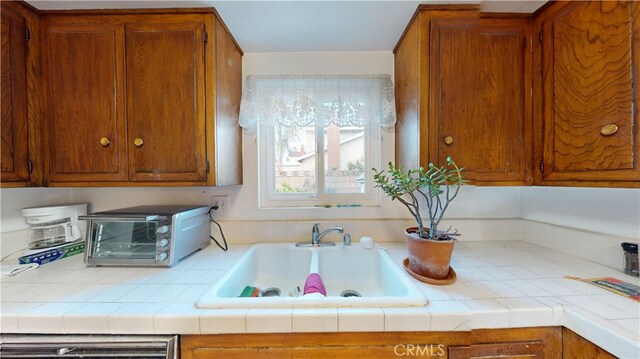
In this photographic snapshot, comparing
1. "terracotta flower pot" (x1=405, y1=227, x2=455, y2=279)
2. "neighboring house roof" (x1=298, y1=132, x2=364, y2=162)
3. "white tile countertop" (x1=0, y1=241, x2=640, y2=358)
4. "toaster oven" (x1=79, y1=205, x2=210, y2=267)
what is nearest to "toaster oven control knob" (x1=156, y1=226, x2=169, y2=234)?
"toaster oven" (x1=79, y1=205, x2=210, y2=267)

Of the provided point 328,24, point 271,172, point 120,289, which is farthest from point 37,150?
point 328,24

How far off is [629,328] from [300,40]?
1.69m

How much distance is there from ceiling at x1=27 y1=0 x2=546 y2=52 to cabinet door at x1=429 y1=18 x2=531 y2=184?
13 cm

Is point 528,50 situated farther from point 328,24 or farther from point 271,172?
point 271,172

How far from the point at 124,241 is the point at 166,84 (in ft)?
2.54

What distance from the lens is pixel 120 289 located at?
0.84m

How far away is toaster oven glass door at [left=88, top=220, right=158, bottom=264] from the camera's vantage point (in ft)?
3.41

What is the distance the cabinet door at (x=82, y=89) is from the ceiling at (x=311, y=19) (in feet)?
0.43

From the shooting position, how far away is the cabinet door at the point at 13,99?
0.97 m

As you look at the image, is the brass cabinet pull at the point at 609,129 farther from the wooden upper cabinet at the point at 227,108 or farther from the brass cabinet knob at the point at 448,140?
the wooden upper cabinet at the point at 227,108

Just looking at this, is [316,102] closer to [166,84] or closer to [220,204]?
[166,84]

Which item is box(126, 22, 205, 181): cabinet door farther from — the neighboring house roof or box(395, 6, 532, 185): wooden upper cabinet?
box(395, 6, 532, 185): wooden upper cabinet

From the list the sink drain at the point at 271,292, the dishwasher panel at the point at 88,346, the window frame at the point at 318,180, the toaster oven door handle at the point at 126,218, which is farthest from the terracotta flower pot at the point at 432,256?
the toaster oven door handle at the point at 126,218

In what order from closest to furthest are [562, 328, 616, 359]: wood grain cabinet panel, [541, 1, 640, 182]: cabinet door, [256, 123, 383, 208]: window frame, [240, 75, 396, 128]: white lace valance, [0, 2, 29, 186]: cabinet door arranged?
[562, 328, 616, 359]: wood grain cabinet panel
[541, 1, 640, 182]: cabinet door
[0, 2, 29, 186]: cabinet door
[240, 75, 396, 128]: white lace valance
[256, 123, 383, 208]: window frame
